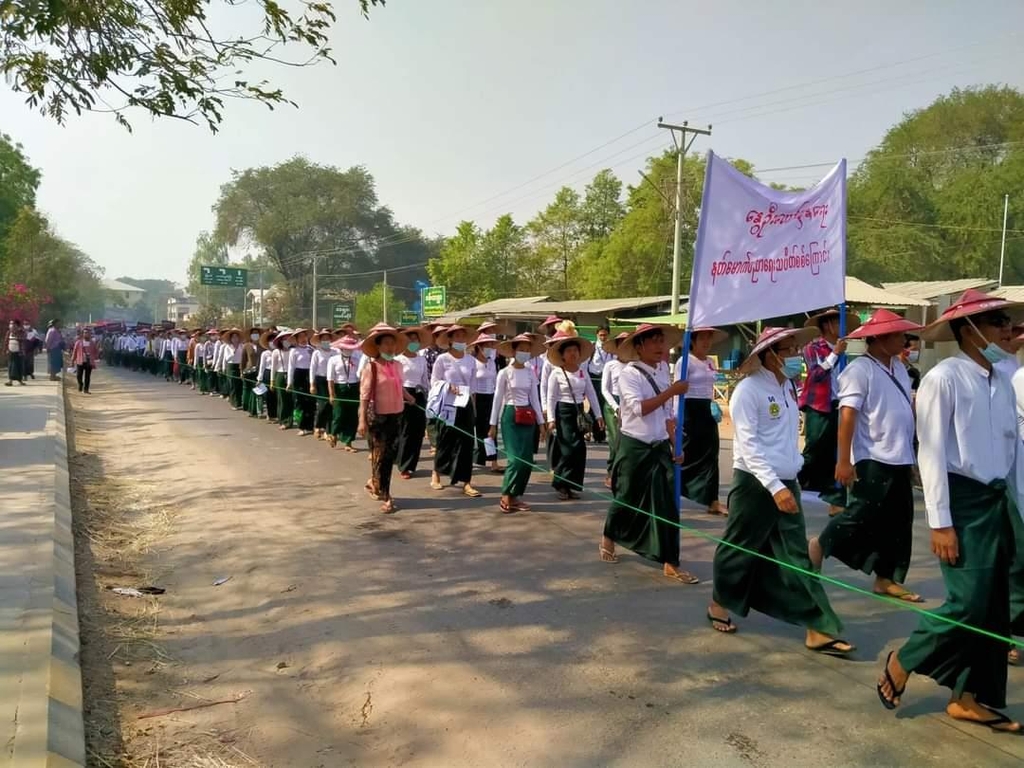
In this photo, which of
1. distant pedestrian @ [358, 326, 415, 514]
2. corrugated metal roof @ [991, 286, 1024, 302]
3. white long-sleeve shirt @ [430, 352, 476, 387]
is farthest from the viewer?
corrugated metal roof @ [991, 286, 1024, 302]

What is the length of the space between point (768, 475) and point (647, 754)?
1559 mm

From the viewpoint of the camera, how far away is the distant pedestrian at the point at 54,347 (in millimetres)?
22172

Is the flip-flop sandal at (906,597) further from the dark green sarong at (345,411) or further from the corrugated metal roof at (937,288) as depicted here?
the corrugated metal roof at (937,288)

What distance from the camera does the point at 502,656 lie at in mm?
4270

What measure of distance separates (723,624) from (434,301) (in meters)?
39.8

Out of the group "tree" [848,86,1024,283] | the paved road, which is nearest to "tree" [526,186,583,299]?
"tree" [848,86,1024,283]

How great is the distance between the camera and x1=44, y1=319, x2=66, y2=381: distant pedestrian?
72.7 feet

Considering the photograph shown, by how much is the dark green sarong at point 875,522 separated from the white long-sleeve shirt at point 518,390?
342 centimetres

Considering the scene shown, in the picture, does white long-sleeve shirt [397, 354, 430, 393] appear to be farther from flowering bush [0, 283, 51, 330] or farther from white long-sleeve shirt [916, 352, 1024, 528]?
flowering bush [0, 283, 51, 330]

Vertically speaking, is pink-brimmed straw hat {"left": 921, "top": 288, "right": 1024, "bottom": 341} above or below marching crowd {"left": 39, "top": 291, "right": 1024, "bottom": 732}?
above

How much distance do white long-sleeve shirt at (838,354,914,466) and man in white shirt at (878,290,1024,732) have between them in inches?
48.3

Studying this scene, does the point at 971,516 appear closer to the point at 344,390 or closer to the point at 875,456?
the point at 875,456

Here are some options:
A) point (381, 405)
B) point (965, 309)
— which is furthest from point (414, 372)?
point (965, 309)

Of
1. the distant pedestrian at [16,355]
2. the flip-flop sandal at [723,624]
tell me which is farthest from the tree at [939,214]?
the flip-flop sandal at [723,624]
